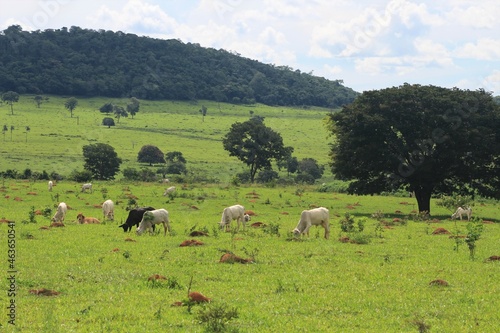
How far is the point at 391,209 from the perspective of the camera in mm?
45406

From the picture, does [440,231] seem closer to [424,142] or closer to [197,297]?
[424,142]

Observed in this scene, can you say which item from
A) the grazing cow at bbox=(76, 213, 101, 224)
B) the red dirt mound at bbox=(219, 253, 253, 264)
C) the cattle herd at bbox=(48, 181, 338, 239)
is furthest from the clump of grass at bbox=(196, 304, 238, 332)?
the grazing cow at bbox=(76, 213, 101, 224)

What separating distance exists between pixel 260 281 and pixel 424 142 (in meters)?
26.7

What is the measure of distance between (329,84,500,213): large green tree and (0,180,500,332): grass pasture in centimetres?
906

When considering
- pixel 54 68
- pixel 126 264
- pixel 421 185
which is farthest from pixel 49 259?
pixel 54 68

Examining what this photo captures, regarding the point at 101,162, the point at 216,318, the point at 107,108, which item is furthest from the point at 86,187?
the point at 107,108

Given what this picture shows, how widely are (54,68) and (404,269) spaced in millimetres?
180634

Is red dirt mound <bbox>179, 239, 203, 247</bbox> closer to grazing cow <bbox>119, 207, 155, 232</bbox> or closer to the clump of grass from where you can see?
grazing cow <bbox>119, 207, 155, 232</bbox>

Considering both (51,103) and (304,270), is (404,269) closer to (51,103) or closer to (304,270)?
(304,270)

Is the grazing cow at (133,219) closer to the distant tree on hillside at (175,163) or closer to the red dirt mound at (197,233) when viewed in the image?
the red dirt mound at (197,233)

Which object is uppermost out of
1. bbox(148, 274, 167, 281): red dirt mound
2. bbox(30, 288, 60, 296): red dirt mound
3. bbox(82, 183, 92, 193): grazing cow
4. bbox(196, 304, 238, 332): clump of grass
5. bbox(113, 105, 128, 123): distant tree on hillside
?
bbox(113, 105, 128, 123): distant tree on hillside

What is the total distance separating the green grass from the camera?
9438cm

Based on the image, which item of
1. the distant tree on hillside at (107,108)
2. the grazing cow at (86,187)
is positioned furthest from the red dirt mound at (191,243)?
the distant tree on hillside at (107,108)

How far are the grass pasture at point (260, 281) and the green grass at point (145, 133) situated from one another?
51.6m
